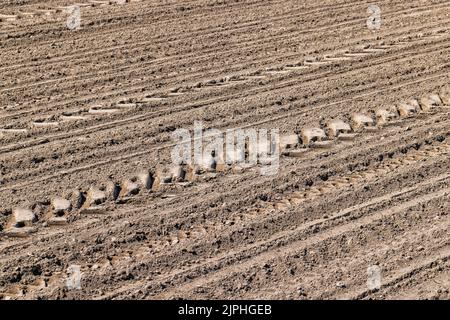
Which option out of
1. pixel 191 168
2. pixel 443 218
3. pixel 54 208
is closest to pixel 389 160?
pixel 443 218

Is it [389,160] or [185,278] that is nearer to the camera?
[185,278]

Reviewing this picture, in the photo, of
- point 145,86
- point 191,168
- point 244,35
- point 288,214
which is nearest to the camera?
point 288,214

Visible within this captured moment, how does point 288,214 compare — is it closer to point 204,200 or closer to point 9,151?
point 204,200

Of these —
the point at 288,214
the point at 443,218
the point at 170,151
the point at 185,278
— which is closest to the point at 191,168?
the point at 170,151

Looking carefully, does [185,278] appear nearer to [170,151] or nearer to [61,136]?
[170,151]

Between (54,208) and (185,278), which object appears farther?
(54,208)

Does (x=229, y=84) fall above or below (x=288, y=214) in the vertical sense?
above
